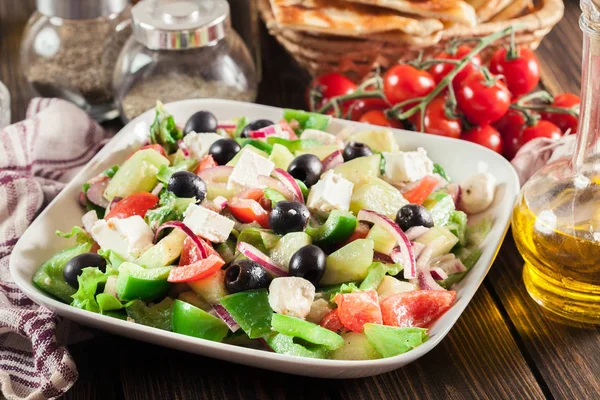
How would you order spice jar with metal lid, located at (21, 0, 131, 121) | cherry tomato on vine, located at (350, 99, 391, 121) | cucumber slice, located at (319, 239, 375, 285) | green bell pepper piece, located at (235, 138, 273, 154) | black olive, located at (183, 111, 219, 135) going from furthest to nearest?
spice jar with metal lid, located at (21, 0, 131, 121) < cherry tomato on vine, located at (350, 99, 391, 121) < black olive, located at (183, 111, 219, 135) < green bell pepper piece, located at (235, 138, 273, 154) < cucumber slice, located at (319, 239, 375, 285)

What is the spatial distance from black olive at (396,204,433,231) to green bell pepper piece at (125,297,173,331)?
2.01ft

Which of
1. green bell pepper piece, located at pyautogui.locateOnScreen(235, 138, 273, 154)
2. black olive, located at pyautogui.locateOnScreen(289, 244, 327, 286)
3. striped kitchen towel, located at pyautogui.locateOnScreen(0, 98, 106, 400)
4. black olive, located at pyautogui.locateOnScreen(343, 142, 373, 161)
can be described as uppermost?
black olive, located at pyautogui.locateOnScreen(289, 244, 327, 286)

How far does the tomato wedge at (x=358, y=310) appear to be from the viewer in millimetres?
1829

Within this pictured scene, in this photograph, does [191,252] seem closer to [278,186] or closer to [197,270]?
[197,270]

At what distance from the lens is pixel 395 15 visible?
3012 millimetres

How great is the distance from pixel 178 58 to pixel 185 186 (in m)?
0.89

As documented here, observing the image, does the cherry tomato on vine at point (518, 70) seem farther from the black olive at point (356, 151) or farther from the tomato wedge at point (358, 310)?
the tomato wedge at point (358, 310)

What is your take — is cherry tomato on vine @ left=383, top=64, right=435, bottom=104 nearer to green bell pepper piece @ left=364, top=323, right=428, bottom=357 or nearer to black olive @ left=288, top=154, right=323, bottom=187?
black olive @ left=288, top=154, right=323, bottom=187

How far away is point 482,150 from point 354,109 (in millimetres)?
633

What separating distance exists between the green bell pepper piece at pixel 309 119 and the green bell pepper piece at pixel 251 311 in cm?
86

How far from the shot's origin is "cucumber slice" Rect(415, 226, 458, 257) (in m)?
2.09

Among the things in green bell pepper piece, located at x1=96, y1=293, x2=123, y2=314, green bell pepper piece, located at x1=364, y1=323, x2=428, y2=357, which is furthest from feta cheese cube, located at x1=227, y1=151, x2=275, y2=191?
green bell pepper piece, located at x1=364, y1=323, x2=428, y2=357

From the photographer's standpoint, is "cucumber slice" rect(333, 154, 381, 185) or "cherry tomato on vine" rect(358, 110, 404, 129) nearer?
"cucumber slice" rect(333, 154, 381, 185)

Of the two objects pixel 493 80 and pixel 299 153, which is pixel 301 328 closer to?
pixel 299 153
